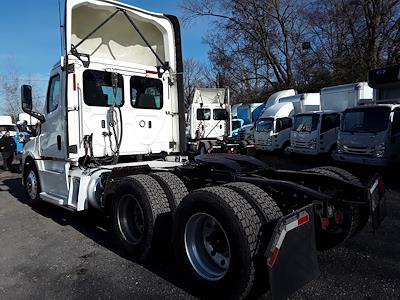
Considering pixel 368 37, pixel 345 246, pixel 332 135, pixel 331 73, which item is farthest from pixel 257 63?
pixel 345 246

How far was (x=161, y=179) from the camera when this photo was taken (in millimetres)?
4680

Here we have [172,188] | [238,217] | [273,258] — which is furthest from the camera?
[172,188]

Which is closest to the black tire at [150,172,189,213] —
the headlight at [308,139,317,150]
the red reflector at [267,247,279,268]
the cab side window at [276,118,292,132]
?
the red reflector at [267,247,279,268]

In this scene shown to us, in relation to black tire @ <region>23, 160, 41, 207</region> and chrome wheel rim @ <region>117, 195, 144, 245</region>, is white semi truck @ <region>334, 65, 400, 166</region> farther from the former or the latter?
black tire @ <region>23, 160, 41, 207</region>

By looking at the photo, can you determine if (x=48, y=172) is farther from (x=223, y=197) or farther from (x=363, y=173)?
(x=363, y=173)

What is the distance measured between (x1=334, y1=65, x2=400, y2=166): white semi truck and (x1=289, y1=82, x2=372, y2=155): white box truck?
8.08 ft

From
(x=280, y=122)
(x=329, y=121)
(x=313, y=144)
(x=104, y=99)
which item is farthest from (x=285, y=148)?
(x=104, y=99)

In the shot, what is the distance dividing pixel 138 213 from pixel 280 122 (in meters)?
15.5

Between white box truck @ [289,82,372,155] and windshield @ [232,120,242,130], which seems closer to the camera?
white box truck @ [289,82,372,155]

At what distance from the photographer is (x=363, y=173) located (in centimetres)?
1226

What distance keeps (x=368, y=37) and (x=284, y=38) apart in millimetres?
9898

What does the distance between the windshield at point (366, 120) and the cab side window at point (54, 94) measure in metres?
9.66

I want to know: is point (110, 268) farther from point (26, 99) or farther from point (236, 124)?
point (236, 124)

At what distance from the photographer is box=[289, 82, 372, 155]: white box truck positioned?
623 inches
